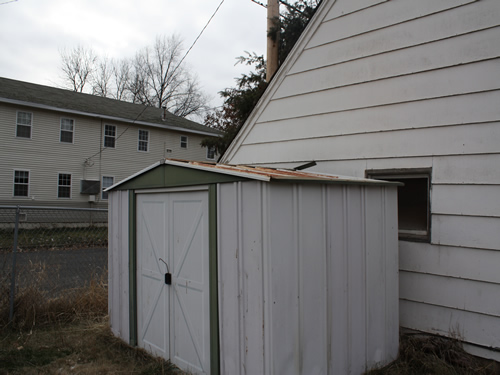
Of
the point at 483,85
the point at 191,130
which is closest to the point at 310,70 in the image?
the point at 483,85

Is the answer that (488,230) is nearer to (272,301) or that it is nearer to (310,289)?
(310,289)

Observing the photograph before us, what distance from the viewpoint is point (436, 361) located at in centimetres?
366

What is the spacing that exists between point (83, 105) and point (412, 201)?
17906 mm

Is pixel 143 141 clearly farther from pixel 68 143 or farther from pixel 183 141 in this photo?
pixel 68 143

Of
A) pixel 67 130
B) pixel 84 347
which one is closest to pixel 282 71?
pixel 84 347

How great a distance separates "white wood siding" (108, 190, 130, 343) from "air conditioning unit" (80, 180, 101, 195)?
14.7m

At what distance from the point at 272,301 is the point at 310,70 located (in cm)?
350

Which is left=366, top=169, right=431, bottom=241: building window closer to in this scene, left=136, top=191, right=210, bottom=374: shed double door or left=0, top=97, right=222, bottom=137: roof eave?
left=136, top=191, right=210, bottom=374: shed double door

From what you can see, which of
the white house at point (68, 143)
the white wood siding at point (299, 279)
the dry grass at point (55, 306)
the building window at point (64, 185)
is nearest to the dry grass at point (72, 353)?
the dry grass at point (55, 306)

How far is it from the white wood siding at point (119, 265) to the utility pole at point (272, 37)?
13.5 ft

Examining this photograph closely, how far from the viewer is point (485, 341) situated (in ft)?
12.0

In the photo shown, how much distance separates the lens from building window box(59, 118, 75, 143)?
17.9m

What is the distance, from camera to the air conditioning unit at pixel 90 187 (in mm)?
18141

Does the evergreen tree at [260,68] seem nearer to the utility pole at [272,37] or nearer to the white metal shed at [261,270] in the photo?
the utility pole at [272,37]
